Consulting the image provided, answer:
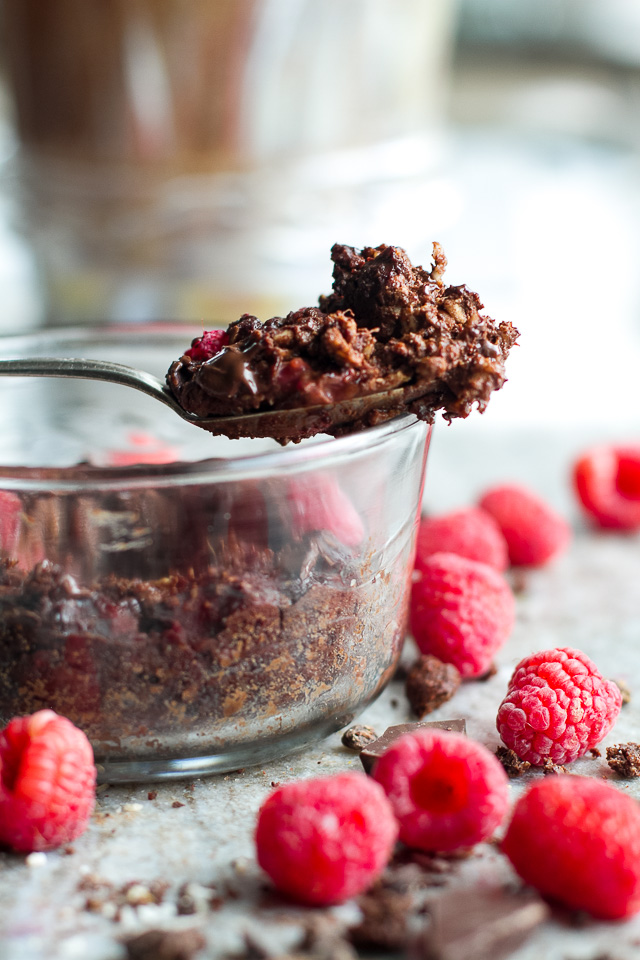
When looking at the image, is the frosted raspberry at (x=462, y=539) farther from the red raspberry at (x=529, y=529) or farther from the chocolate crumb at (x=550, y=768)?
the chocolate crumb at (x=550, y=768)

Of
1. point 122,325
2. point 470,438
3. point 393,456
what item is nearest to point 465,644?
point 393,456

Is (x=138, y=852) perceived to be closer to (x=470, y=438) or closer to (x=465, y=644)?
(x=465, y=644)

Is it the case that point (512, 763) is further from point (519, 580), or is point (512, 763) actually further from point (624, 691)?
point (519, 580)

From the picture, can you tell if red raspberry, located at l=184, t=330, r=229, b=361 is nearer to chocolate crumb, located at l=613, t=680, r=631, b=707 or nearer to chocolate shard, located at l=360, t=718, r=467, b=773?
chocolate shard, located at l=360, t=718, r=467, b=773

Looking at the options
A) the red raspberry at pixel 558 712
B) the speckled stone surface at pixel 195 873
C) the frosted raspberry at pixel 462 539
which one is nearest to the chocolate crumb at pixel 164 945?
the speckled stone surface at pixel 195 873

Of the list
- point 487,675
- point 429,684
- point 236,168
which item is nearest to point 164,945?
point 429,684

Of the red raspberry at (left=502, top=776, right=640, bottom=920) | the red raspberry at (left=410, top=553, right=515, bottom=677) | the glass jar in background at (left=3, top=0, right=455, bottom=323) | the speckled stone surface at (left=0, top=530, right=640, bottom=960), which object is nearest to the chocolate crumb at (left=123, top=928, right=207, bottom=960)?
the speckled stone surface at (left=0, top=530, right=640, bottom=960)
